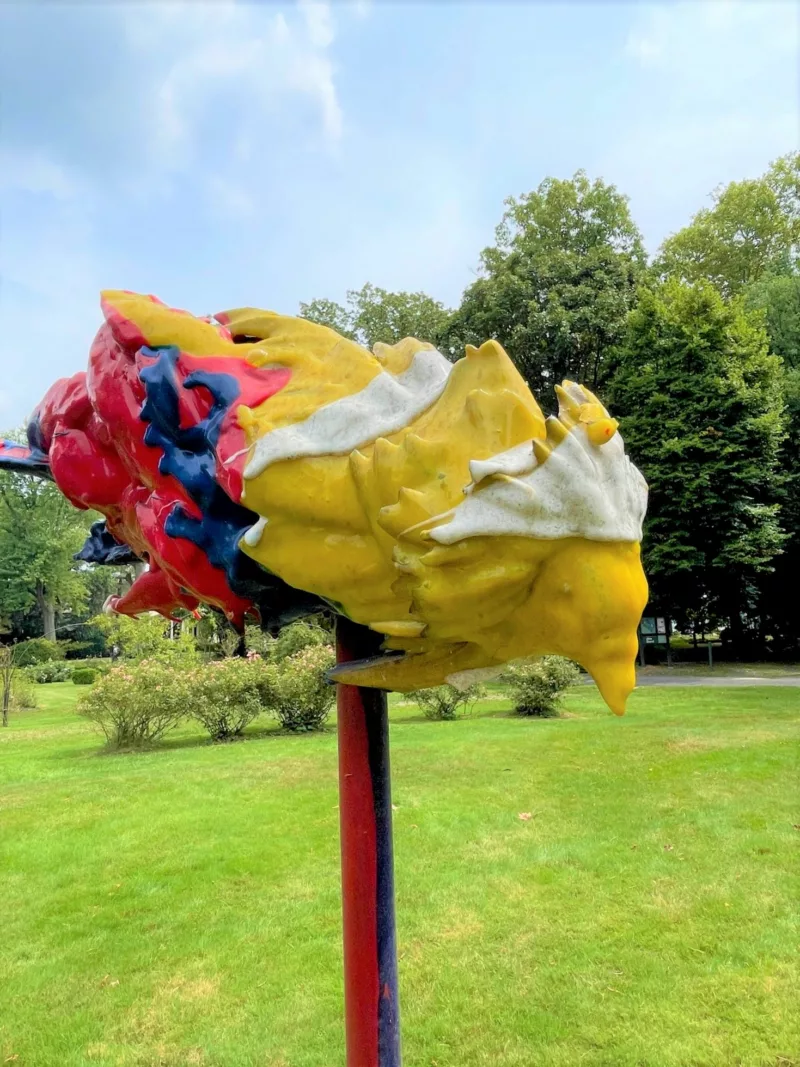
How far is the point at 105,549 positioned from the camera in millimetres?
Result: 2309

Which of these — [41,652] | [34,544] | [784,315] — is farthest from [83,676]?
[784,315]

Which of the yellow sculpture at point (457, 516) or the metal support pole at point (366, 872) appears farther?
the metal support pole at point (366, 872)

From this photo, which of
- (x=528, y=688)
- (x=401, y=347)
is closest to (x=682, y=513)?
(x=528, y=688)

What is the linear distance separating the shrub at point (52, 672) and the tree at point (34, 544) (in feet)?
30.9

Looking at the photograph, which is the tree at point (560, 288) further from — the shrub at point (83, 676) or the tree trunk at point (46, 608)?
the tree trunk at point (46, 608)

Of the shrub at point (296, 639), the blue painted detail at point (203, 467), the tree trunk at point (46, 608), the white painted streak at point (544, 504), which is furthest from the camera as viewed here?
A: the tree trunk at point (46, 608)

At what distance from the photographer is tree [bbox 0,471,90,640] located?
119 ft

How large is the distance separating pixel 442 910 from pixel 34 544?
119 feet

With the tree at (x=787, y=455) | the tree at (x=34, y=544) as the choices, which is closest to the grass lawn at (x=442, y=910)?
the tree at (x=787, y=455)

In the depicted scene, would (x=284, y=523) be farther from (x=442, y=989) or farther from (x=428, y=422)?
(x=442, y=989)

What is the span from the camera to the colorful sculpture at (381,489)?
1.29 metres

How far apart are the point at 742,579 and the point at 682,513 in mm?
3368

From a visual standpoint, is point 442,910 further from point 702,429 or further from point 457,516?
point 702,429

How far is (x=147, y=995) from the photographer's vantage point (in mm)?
3811
